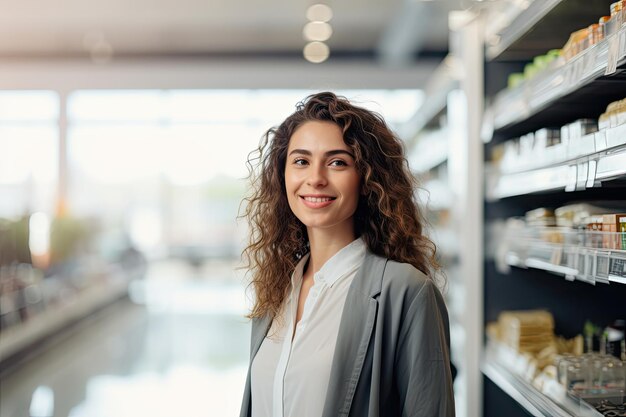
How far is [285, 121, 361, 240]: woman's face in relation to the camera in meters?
1.81

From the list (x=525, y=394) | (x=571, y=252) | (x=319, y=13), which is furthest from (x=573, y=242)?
(x=319, y=13)

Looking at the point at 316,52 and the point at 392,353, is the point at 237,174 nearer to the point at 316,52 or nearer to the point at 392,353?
the point at 316,52

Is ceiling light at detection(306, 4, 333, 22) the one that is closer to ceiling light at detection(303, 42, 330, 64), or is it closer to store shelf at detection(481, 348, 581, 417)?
ceiling light at detection(303, 42, 330, 64)

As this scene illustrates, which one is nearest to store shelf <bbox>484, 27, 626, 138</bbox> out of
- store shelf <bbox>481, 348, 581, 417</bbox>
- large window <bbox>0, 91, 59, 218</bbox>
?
store shelf <bbox>481, 348, 581, 417</bbox>

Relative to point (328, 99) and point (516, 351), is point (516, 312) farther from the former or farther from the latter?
point (328, 99)

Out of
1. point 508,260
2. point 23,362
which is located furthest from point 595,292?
point 23,362

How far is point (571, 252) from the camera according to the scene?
2332mm

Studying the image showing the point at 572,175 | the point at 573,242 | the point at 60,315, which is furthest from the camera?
the point at 60,315

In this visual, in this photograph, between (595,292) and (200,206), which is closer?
(595,292)

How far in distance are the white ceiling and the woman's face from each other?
7.33 m

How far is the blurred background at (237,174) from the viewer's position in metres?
2.53

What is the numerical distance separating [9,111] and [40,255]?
18.8ft

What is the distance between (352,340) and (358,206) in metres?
0.40

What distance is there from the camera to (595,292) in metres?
2.90
